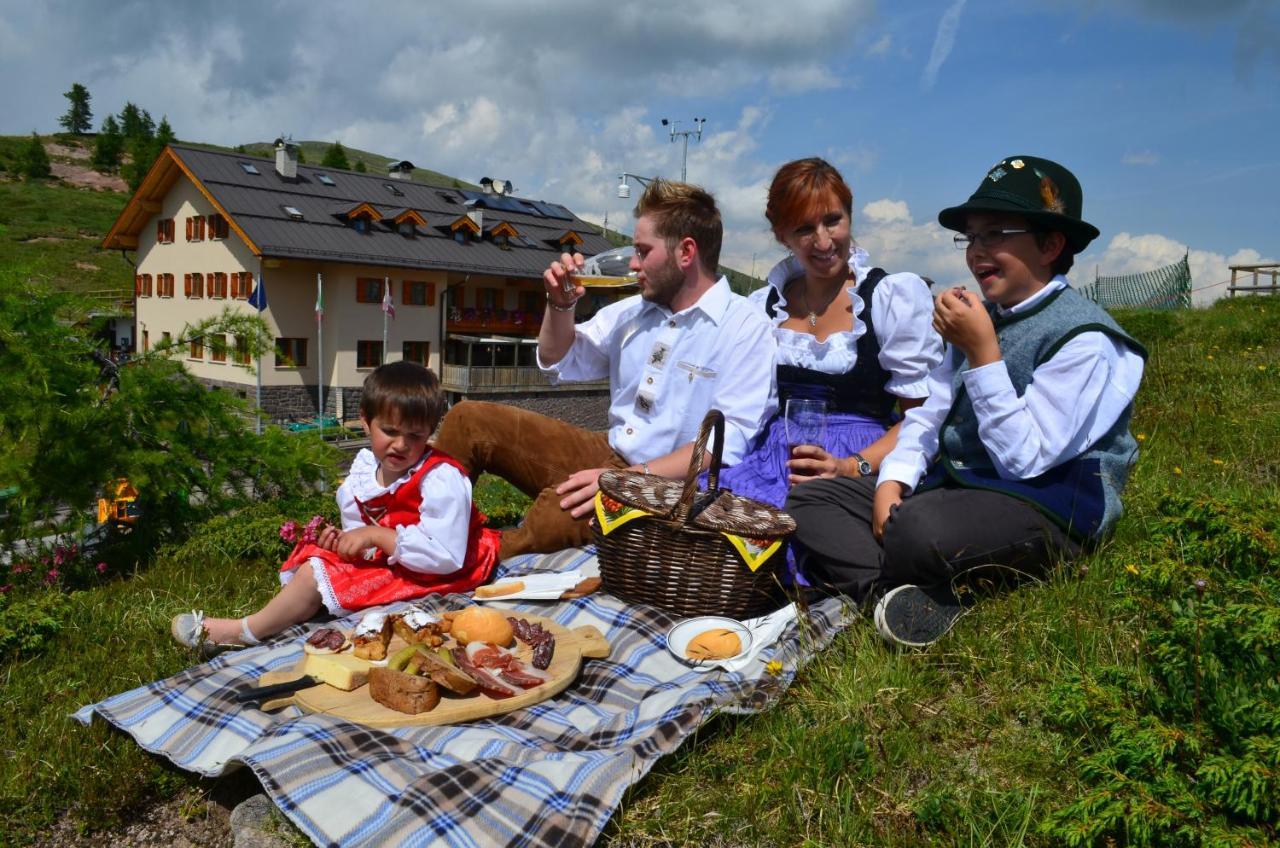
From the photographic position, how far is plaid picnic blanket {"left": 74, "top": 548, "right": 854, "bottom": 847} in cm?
238

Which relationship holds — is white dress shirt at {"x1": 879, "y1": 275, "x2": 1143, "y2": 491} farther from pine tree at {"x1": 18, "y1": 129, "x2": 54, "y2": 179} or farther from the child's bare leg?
pine tree at {"x1": 18, "y1": 129, "x2": 54, "y2": 179}

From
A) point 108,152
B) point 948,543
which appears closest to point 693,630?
point 948,543

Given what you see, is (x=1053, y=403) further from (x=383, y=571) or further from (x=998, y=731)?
(x=383, y=571)

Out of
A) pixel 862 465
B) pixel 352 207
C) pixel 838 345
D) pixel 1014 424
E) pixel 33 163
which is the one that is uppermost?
pixel 33 163

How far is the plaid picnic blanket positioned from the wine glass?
877 mm

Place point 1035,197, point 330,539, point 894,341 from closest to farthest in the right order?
1. point 1035,197
2. point 330,539
3. point 894,341

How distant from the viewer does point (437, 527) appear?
4004mm

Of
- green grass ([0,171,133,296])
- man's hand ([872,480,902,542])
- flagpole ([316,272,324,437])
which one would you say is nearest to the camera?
man's hand ([872,480,902,542])

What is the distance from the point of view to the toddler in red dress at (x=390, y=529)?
3871 mm

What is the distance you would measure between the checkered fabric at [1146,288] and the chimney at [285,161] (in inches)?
1235

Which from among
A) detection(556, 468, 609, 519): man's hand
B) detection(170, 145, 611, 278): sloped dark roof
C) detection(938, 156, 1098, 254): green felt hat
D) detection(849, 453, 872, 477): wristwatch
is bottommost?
detection(556, 468, 609, 519): man's hand

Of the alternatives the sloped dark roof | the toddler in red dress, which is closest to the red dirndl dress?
the toddler in red dress

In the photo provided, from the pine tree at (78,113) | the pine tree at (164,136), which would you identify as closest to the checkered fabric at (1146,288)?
the pine tree at (164,136)

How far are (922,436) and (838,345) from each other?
72cm
